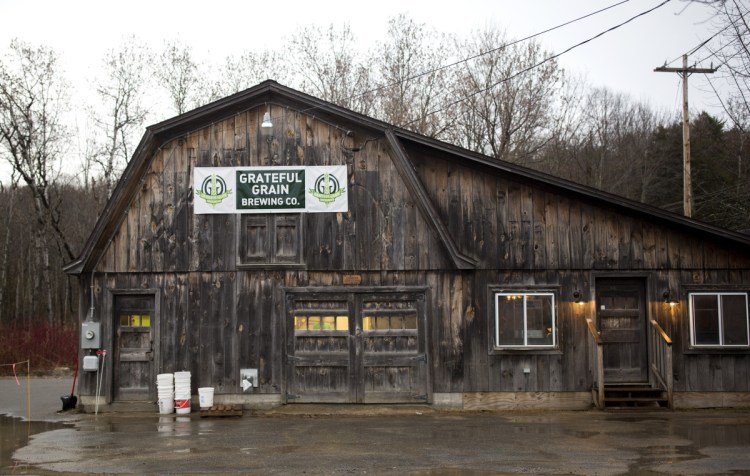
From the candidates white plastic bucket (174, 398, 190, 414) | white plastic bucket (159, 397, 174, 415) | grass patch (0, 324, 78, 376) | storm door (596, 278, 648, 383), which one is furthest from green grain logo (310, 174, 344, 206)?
grass patch (0, 324, 78, 376)

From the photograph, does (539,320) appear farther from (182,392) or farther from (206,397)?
(182,392)

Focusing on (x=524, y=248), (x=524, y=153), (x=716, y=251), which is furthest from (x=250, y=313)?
(x=524, y=153)

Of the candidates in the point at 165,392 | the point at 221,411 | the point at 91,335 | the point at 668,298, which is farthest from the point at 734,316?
the point at 91,335

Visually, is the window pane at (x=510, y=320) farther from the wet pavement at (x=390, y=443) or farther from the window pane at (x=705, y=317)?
the window pane at (x=705, y=317)

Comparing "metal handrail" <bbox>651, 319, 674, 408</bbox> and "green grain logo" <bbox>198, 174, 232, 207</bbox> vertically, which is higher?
"green grain logo" <bbox>198, 174, 232, 207</bbox>

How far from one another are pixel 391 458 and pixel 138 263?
8208mm

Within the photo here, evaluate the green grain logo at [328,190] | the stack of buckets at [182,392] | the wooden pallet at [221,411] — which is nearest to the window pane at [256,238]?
the green grain logo at [328,190]

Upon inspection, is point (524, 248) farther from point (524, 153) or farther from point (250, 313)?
point (524, 153)

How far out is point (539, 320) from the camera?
55.3 feet

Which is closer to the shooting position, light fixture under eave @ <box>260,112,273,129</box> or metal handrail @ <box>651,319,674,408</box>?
metal handrail @ <box>651,319,674,408</box>

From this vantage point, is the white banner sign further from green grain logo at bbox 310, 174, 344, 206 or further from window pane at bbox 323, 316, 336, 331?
window pane at bbox 323, 316, 336, 331

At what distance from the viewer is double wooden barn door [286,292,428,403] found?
16.6 meters

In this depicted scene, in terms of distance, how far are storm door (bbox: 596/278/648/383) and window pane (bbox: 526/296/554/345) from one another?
3.91 ft

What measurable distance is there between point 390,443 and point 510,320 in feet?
17.4
